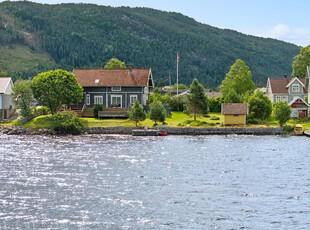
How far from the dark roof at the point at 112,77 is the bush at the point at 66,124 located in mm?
17489

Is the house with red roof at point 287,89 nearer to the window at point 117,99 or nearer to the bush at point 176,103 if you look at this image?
the bush at point 176,103

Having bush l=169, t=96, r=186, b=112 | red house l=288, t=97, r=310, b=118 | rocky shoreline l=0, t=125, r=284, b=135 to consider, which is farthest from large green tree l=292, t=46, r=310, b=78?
rocky shoreline l=0, t=125, r=284, b=135

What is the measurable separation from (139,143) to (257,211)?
1454 inches

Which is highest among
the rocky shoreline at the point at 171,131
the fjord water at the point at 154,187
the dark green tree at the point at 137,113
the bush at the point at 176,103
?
the bush at the point at 176,103

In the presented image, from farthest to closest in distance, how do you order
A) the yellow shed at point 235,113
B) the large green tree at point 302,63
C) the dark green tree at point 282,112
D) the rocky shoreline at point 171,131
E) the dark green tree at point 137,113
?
the large green tree at point 302,63 → the yellow shed at point 235,113 → the dark green tree at point 282,112 → the dark green tree at point 137,113 → the rocky shoreline at point 171,131

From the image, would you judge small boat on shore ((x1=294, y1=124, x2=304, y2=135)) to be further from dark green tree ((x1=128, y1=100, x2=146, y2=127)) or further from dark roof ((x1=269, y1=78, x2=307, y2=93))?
dark roof ((x1=269, y1=78, x2=307, y2=93))

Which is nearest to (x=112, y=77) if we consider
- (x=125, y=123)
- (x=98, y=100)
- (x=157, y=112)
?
(x=98, y=100)

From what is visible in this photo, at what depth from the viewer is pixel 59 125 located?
262 ft

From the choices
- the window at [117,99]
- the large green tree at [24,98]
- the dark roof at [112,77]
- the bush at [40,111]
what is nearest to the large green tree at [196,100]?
the dark roof at [112,77]

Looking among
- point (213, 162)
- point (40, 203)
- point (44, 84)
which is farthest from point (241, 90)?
point (40, 203)

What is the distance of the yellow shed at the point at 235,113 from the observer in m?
83.6

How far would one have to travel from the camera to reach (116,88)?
97.1m

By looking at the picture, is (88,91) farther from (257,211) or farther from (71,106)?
A: (257,211)

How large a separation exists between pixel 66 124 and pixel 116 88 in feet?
64.8
